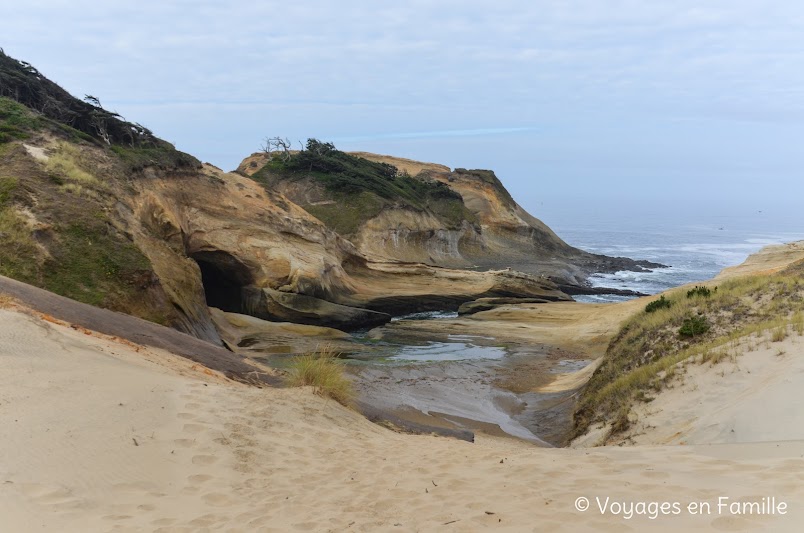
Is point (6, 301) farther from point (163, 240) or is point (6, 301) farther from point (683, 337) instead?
point (683, 337)

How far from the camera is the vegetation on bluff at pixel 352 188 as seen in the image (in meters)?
42.9

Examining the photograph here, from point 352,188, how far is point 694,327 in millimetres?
→ 35806

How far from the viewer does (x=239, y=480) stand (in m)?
5.10

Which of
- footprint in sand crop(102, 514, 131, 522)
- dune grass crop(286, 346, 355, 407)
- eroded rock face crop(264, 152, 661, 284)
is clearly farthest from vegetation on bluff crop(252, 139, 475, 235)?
A: footprint in sand crop(102, 514, 131, 522)

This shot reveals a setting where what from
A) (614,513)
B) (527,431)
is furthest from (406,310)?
(614,513)

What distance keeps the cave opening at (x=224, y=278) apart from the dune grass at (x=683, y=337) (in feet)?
50.4

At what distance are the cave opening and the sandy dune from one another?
16.7m

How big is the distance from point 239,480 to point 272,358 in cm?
1177

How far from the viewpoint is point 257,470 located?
17.8 feet

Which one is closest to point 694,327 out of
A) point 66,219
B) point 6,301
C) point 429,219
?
point 6,301

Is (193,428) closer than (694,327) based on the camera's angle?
Yes

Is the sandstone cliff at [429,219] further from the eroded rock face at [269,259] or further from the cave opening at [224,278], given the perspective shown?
the cave opening at [224,278]

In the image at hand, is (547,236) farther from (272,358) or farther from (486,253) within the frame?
(272,358)

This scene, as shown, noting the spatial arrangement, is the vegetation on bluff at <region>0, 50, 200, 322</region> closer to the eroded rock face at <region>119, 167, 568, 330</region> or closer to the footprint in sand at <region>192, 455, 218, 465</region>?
the eroded rock face at <region>119, 167, 568, 330</region>
